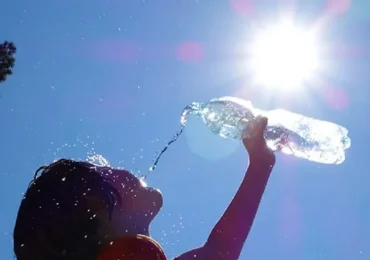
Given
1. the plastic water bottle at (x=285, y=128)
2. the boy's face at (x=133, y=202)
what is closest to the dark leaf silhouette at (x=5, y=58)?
the plastic water bottle at (x=285, y=128)

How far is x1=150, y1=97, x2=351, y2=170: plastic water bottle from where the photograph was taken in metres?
5.43

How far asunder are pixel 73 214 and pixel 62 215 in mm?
49

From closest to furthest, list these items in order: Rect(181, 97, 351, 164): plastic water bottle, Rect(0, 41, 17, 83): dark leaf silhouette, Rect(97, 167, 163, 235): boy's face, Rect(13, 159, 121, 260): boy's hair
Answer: Rect(13, 159, 121, 260): boy's hair < Rect(97, 167, 163, 235): boy's face < Rect(181, 97, 351, 164): plastic water bottle < Rect(0, 41, 17, 83): dark leaf silhouette

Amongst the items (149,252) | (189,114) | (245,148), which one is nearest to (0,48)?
(189,114)

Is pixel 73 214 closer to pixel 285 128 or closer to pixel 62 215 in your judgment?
pixel 62 215

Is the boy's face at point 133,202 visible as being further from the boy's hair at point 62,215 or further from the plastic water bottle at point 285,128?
the plastic water bottle at point 285,128

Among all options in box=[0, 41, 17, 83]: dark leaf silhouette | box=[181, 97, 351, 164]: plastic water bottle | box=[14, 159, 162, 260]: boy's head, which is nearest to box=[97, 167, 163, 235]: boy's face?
box=[14, 159, 162, 260]: boy's head

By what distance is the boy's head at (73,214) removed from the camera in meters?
2.61

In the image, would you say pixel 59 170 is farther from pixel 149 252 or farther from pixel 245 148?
pixel 245 148

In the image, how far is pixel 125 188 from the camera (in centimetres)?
297

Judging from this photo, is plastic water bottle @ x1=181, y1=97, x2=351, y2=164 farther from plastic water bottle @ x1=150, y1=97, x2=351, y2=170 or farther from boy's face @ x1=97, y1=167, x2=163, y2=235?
boy's face @ x1=97, y1=167, x2=163, y2=235

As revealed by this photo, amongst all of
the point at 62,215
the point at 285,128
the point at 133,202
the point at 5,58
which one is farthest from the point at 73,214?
the point at 5,58

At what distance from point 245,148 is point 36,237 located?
145cm

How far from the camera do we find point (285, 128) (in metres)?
5.88
